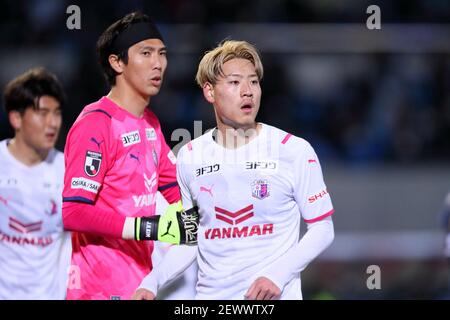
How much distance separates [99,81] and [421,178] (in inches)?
161

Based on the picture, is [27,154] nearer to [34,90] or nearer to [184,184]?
[34,90]

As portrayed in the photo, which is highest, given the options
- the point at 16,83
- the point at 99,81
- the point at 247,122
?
the point at 99,81

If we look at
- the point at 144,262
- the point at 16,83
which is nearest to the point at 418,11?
the point at 16,83

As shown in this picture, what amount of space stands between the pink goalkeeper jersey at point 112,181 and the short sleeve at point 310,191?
1148 millimetres

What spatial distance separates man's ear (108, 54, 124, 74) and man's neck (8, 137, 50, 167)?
1.60 meters

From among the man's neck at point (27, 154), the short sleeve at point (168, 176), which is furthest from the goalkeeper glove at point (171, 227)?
the man's neck at point (27, 154)

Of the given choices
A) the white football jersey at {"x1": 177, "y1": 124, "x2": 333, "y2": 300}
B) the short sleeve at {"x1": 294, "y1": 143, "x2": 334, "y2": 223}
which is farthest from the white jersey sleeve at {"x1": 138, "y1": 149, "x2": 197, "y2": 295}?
the short sleeve at {"x1": 294, "y1": 143, "x2": 334, "y2": 223}

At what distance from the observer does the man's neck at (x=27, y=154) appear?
290 inches

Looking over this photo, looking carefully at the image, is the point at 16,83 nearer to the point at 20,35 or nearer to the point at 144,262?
the point at 144,262

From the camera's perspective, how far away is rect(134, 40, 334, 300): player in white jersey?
209 inches

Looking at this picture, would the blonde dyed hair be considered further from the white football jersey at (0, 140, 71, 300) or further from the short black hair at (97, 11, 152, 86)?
the white football jersey at (0, 140, 71, 300)

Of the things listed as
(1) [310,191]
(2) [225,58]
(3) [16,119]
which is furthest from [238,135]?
(3) [16,119]
